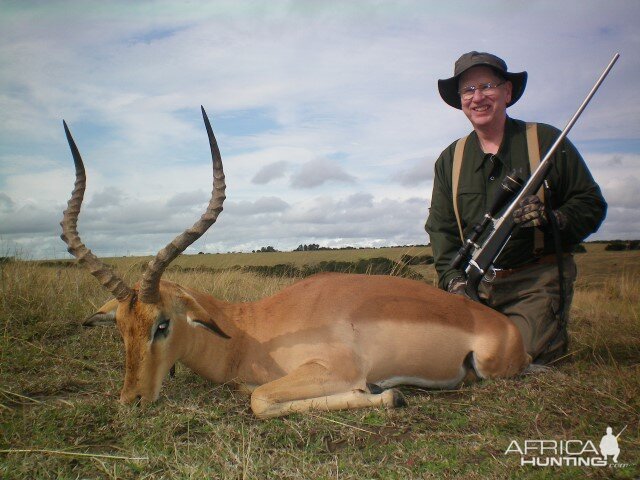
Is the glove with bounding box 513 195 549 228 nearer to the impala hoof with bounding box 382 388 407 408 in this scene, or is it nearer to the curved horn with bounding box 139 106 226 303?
the impala hoof with bounding box 382 388 407 408

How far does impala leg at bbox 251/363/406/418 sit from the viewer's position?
414 cm

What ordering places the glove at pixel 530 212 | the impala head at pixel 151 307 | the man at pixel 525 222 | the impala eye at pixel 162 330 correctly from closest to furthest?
the impala head at pixel 151 307, the impala eye at pixel 162 330, the glove at pixel 530 212, the man at pixel 525 222

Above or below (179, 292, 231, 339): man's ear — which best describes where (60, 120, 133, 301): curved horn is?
above

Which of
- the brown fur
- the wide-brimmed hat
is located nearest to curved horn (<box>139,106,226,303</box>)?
the brown fur

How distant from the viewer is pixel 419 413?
13.8 ft

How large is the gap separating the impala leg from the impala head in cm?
60

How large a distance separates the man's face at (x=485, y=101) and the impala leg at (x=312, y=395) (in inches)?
138

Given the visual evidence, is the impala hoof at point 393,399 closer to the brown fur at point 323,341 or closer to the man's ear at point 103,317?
the brown fur at point 323,341

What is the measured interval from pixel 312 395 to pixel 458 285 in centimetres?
245

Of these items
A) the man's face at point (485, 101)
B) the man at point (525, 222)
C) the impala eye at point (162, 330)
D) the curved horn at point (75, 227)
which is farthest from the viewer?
the man's face at point (485, 101)

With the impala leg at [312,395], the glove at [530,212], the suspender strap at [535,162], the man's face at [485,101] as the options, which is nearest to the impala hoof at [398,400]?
the impala leg at [312,395]

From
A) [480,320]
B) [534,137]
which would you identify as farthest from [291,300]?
[534,137]

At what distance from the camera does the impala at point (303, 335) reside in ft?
14.1

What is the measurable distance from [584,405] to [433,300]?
59.2 inches
